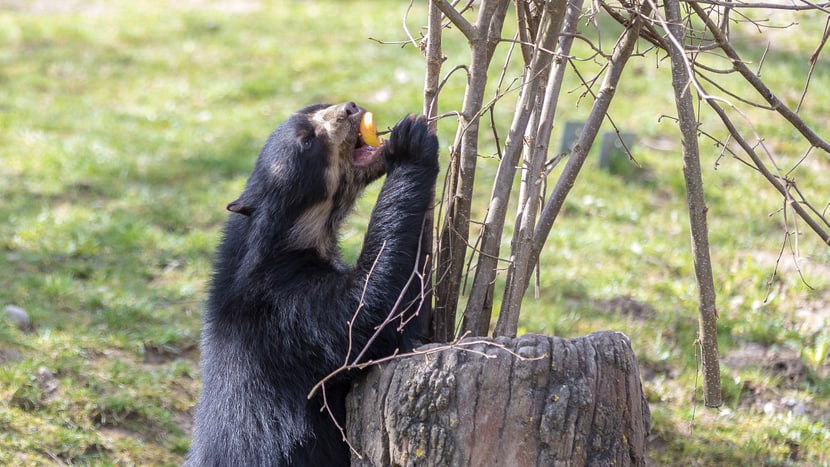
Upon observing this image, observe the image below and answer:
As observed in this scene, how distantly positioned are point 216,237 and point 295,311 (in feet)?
12.8

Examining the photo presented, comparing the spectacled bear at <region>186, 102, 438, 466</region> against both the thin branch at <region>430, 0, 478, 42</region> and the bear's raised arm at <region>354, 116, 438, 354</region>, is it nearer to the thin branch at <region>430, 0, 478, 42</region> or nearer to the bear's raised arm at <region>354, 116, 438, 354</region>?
the bear's raised arm at <region>354, 116, 438, 354</region>

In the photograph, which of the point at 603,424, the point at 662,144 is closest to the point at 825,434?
the point at 603,424

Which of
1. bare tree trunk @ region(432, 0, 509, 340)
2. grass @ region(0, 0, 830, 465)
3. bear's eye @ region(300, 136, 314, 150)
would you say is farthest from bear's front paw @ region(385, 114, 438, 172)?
grass @ region(0, 0, 830, 465)

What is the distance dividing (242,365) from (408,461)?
988 millimetres

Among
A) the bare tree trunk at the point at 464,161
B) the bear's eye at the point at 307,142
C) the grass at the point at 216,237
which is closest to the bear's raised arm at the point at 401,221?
the bare tree trunk at the point at 464,161

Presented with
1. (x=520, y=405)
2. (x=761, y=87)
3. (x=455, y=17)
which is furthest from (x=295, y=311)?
(x=761, y=87)

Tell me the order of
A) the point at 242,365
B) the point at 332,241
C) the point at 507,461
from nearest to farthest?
the point at 507,461 < the point at 242,365 < the point at 332,241

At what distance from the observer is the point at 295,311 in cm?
348

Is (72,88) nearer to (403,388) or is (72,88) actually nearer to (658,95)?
(658,95)

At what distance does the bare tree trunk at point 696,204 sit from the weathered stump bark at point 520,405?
0.52m

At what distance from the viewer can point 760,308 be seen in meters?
5.63

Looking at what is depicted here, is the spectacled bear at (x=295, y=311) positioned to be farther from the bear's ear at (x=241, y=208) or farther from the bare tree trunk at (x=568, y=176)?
the bare tree trunk at (x=568, y=176)

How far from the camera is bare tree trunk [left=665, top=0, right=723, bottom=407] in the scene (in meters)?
3.10

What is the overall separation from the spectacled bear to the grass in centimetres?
132
